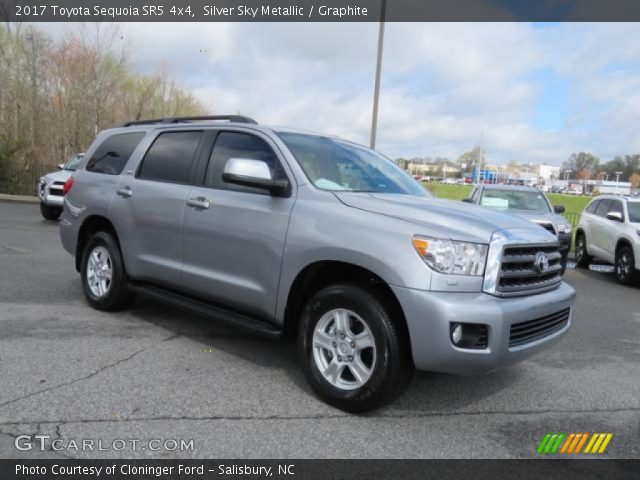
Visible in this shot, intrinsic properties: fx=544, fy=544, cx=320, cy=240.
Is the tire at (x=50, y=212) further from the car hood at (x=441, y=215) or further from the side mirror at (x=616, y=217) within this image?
the side mirror at (x=616, y=217)

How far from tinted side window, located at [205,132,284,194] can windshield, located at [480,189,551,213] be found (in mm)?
7767

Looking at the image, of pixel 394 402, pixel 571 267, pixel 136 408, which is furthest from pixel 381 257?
pixel 571 267

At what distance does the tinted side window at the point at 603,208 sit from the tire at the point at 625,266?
1.60m

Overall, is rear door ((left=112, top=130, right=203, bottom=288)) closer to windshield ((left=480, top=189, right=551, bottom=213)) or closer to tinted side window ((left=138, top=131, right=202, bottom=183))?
tinted side window ((left=138, top=131, right=202, bottom=183))

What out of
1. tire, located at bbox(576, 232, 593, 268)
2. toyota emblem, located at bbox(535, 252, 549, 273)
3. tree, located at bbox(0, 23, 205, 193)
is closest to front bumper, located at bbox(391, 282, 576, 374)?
toyota emblem, located at bbox(535, 252, 549, 273)

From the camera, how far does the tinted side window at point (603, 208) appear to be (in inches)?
463

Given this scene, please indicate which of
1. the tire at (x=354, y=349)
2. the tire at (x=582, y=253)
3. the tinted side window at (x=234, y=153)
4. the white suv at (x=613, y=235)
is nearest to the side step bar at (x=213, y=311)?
the tire at (x=354, y=349)

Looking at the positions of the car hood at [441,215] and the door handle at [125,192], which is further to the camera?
the door handle at [125,192]

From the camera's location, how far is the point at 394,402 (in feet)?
12.6

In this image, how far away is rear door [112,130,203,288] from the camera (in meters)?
4.79

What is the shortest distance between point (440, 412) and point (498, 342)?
78cm
